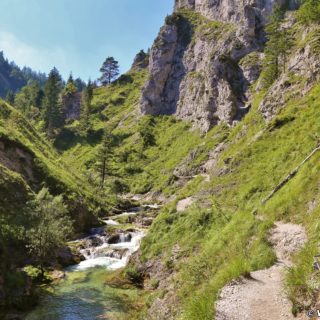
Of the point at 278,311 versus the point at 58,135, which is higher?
the point at 58,135

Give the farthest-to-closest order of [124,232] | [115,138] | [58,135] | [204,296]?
[58,135] → [115,138] → [124,232] → [204,296]

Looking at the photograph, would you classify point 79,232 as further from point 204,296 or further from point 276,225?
point 204,296

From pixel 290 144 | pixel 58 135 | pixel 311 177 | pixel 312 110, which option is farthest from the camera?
pixel 58 135

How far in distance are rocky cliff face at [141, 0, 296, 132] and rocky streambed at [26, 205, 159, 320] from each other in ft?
154

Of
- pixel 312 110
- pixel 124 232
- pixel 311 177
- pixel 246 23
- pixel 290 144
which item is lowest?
pixel 124 232

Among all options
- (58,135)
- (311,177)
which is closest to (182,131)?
(58,135)

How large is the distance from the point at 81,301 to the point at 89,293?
1.96m

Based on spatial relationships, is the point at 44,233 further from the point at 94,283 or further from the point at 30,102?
the point at 30,102

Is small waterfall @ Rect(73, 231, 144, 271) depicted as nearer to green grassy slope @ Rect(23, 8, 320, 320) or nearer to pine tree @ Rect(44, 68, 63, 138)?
green grassy slope @ Rect(23, 8, 320, 320)

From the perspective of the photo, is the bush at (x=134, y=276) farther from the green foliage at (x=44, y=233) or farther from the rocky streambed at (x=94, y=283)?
the green foliage at (x=44, y=233)

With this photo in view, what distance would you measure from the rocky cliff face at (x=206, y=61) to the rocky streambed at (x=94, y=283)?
47087 mm

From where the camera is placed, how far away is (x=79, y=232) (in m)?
57.7

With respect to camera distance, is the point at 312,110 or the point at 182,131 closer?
the point at 312,110

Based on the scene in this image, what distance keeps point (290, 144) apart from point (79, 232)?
3667cm
